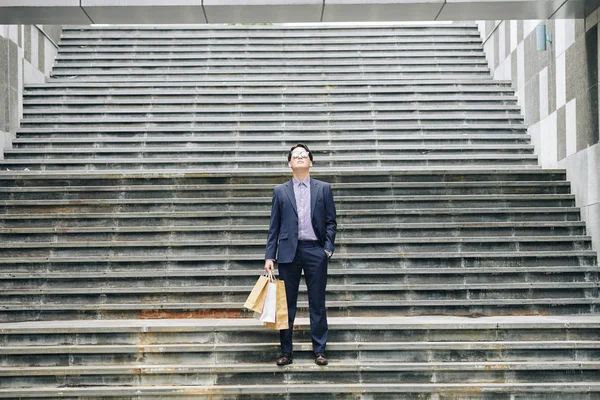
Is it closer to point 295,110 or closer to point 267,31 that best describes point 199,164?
point 295,110

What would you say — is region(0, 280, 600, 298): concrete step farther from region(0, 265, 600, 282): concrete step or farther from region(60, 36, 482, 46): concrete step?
region(60, 36, 482, 46): concrete step

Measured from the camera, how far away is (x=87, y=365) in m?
7.12

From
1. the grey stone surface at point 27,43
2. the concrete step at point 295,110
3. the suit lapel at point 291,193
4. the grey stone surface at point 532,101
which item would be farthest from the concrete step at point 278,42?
the suit lapel at point 291,193

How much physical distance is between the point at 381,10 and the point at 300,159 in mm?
2904

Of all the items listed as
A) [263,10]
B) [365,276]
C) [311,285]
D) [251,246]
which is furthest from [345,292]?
[263,10]

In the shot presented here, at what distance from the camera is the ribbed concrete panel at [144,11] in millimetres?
8773

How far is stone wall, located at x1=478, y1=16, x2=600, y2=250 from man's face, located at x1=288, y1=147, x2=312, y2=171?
4091mm

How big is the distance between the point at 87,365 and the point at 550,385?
3.99 meters

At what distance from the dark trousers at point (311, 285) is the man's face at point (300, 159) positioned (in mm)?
639

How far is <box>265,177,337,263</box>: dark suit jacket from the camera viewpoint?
22.2 ft

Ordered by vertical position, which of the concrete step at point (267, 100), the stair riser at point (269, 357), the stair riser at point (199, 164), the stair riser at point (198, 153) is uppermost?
the concrete step at point (267, 100)

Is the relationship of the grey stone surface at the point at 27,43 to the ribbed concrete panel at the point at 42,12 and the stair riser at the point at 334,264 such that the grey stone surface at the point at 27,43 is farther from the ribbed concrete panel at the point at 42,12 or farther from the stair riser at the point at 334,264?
the stair riser at the point at 334,264

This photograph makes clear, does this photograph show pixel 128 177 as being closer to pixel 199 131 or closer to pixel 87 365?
pixel 199 131

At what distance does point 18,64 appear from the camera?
12.7 meters
